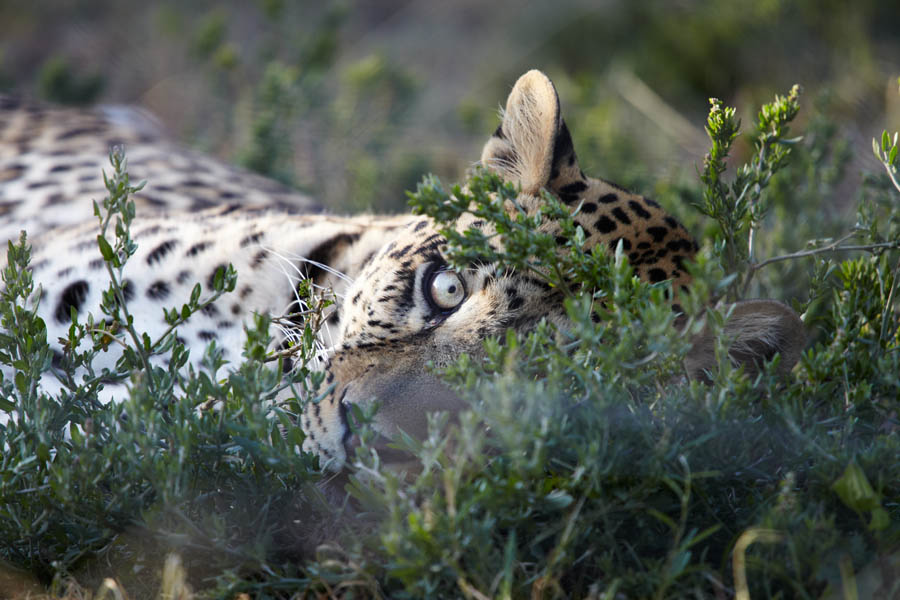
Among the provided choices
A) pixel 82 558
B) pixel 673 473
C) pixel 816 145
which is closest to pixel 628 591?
pixel 673 473

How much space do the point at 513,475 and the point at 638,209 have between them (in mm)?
1374

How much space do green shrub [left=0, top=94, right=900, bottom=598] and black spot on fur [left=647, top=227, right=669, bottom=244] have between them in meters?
0.43

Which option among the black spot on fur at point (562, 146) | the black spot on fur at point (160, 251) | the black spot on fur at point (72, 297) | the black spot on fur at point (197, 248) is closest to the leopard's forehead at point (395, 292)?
the black spot on fur at point (562, 146)

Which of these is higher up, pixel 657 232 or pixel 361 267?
pixel 657 232

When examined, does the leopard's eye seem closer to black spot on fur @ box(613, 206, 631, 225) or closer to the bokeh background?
black spot on fur @ box(613, 206, 631, 225)

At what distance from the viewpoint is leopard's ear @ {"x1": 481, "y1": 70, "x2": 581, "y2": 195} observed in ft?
9.97

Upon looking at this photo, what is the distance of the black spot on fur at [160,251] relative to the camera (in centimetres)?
374

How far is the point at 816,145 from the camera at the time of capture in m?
4.58

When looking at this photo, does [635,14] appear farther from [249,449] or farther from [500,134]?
[249,449]

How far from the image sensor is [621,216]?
2.93 m

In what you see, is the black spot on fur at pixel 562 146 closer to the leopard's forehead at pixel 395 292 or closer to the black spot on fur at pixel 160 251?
the leopard's forehead at pixel 395 292

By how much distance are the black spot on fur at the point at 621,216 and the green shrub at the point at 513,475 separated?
1.49 ft

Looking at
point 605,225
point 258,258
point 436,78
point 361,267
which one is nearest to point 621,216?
point 605,225

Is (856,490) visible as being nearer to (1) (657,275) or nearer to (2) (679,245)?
(1) (657,275)
